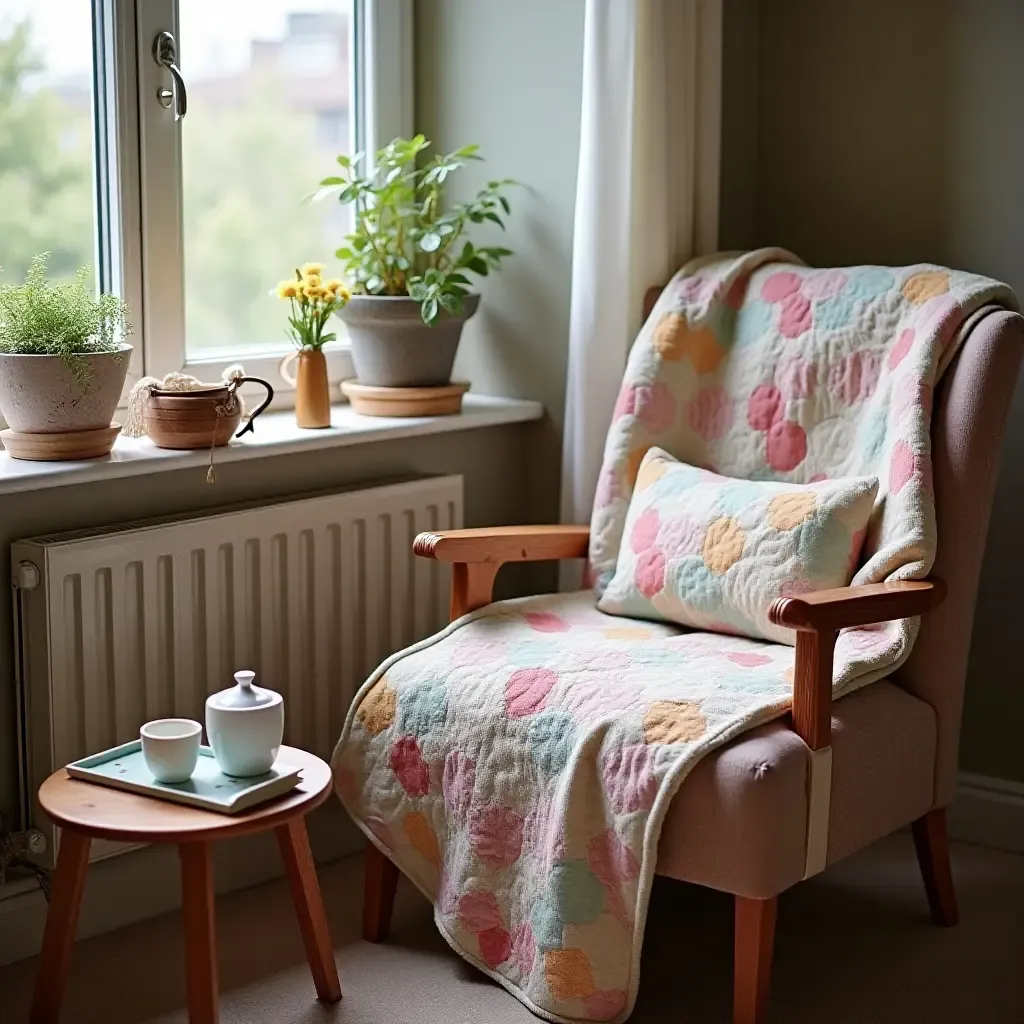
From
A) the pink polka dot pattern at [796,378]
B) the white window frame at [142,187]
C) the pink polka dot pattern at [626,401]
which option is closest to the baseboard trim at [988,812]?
the pink polka dot pattern at [796,378]

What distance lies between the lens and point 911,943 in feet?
7.89

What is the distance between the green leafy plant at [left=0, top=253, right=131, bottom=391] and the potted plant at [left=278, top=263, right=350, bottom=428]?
42 cm

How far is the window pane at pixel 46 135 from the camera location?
2.38 meters

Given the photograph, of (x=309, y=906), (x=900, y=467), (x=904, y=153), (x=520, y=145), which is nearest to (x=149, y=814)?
(x=309, y=906)

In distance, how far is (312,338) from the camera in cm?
266

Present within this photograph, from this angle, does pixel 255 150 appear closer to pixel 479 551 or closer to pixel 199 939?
pixel 479 551

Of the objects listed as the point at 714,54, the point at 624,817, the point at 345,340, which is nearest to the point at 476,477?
the point at 345,340

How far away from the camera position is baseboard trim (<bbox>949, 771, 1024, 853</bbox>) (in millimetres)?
2791

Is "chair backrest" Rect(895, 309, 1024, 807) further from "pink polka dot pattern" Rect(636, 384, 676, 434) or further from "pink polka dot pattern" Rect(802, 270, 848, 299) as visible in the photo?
"pink polka dot pattern" Rect(636, 384, 676, 434)

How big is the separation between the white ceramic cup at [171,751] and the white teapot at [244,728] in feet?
0.09

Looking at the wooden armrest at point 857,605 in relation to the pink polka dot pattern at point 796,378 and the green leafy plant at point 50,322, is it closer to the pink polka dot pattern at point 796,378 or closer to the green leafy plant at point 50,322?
the pink polka dot pattern at point 796,378

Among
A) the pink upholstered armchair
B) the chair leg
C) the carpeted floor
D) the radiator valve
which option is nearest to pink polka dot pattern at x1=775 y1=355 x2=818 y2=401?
the pink upholstered armchair

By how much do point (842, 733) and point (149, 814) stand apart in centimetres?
91

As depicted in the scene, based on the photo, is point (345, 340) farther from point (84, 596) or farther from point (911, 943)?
point (911, 943)
